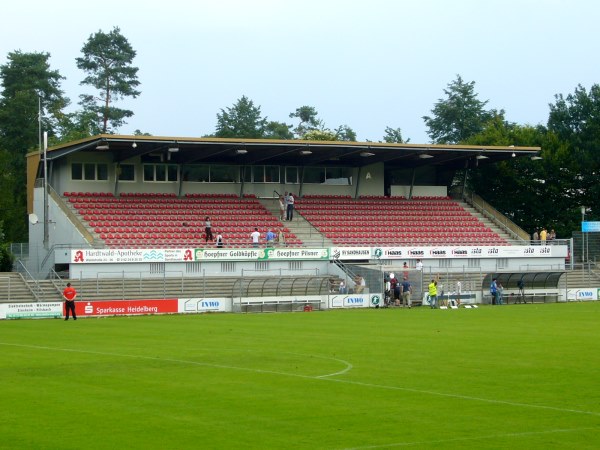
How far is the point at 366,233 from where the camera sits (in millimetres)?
65875

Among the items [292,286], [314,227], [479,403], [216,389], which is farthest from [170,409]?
[314,227]

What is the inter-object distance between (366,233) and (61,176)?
19212 millimetres

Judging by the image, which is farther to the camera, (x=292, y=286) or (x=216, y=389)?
(x=292, y=286)

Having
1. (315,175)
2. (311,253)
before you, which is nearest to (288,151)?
(315,175)

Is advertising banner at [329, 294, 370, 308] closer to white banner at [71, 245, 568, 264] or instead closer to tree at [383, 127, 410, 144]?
white banner at [71, 245, 568, 264]

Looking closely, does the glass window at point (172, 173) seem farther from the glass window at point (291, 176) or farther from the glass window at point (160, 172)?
the glass window at point (291, 176)

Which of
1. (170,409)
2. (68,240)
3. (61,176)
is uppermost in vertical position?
(61,176)

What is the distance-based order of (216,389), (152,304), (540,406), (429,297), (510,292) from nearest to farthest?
(540,406) → (216,389) → (152,304) → (429,297) → (510,292)

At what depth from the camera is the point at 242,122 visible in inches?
5226

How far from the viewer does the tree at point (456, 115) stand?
11844 centimetres

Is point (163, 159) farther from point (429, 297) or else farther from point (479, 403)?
point (479, 403)

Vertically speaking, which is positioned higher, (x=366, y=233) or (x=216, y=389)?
(x=366, y=233)

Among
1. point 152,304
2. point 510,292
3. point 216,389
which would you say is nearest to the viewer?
point 216,389

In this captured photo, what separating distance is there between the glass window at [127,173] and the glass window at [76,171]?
8.58 ft
